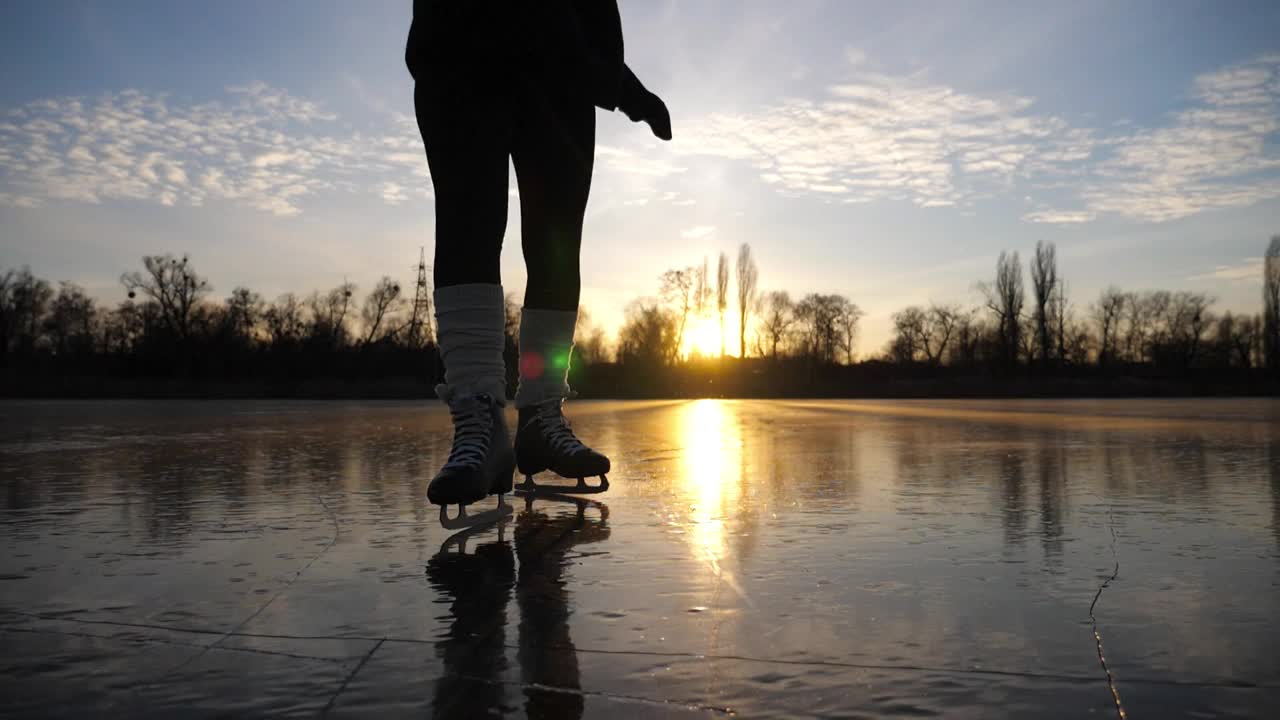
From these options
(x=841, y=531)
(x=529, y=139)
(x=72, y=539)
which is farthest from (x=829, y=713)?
(x=529, y=139)

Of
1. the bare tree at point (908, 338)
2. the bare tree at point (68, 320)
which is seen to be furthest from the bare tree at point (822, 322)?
the bare tree at point (68, 320)

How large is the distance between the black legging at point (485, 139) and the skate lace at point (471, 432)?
31 cm

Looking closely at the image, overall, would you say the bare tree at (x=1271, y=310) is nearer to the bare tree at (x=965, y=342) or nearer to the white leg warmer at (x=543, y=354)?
the bare tree at (x=965, y=342)

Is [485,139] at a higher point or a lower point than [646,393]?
higher

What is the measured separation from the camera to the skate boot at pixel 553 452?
2287 millimetres

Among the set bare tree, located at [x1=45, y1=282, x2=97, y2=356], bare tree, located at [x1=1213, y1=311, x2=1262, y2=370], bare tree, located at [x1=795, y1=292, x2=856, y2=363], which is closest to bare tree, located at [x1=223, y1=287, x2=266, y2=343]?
bare tree, located at [x1=45, y1=282, x2=97, y2=356]

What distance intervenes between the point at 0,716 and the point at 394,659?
337 millimetres

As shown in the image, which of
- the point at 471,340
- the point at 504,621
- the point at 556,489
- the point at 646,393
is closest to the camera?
the point at 504,621

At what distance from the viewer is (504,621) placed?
109 cm

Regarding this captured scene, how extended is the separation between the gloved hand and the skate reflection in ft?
4.34

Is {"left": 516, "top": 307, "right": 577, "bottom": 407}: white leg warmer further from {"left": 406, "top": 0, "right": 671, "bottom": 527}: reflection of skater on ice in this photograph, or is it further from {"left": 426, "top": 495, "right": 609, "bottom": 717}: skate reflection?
{"left": 426, "top": 495, "right": 609, "bottom": 717}: skate reflection

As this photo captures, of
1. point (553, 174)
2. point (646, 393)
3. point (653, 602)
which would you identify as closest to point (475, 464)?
point (653, 602)

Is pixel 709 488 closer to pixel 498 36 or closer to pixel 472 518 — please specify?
pixel 472 518

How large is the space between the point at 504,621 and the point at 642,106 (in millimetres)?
1929
